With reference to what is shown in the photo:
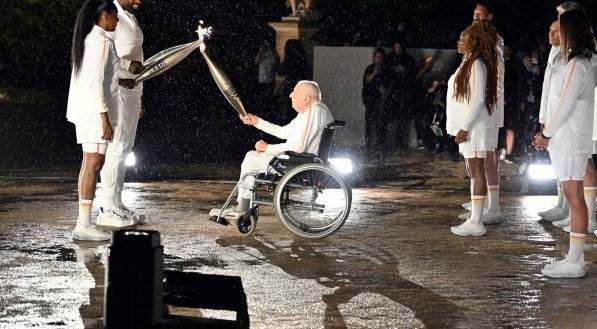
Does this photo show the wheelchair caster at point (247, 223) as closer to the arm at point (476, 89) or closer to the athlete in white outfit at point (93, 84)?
the athlete in white outfit at point (93, 84)

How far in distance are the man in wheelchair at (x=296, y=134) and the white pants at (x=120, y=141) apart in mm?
1123

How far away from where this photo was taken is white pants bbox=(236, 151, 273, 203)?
1209 cm

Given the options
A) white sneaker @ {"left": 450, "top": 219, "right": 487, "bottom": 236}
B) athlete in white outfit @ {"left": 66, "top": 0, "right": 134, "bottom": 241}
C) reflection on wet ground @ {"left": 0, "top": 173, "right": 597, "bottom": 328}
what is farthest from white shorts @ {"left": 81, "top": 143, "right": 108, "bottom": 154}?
white sneaker @ {"left": 450, "top": 219, "right": 487, "bottom": 236}

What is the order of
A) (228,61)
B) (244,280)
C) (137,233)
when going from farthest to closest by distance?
(228,61)
(244,280)
(137,233)

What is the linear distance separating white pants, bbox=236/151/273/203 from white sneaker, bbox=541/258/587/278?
2.91 meters

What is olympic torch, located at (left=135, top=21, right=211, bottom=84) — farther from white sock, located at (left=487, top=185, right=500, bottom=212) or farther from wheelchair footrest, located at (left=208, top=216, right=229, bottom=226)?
white sock, located at (left=487, top=185, right=500, bottom=212)

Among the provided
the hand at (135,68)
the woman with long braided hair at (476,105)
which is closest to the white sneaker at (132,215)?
the hand at (135,68)

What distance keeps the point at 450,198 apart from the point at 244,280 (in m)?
6.02

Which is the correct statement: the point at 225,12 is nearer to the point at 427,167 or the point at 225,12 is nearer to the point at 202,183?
the point at 427,167

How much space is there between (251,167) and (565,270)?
10.5 ft

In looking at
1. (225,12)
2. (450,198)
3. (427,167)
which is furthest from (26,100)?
(450,198)

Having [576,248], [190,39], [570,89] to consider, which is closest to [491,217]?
[576,248]

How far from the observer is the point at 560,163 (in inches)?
402

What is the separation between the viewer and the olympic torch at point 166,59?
40.3 feet
